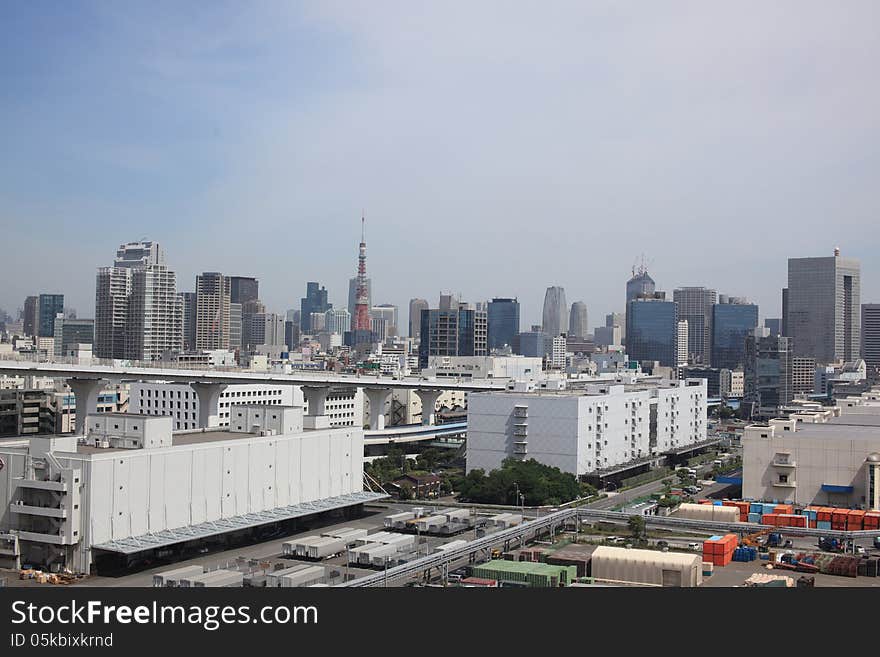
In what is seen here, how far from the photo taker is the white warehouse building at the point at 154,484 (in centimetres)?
1069

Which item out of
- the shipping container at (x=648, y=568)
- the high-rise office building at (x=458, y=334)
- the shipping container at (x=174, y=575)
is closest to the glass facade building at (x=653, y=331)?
the high-rise office building at (x=458, y=334)

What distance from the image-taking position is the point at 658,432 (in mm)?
22766

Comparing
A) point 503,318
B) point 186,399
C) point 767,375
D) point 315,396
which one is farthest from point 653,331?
point 186,399

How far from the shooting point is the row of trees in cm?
1636

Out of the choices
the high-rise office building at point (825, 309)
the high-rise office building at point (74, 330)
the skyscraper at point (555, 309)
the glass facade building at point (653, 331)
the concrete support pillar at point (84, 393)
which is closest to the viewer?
the concrete support pillar at point (84, 393)

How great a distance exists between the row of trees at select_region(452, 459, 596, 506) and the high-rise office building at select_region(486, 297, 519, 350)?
187 feet

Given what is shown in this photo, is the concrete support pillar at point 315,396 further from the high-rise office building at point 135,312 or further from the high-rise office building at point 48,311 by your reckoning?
the high-rise office building at point 48,311

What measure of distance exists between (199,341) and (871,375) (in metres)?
37.6

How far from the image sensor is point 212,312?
199 ft

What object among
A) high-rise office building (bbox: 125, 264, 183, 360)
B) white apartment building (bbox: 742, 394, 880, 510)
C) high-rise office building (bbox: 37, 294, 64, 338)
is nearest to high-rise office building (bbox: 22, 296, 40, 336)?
Answer: high-rise office building (bbox: 37, 294, 64, 338)

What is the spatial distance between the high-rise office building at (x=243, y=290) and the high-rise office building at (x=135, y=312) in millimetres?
20849

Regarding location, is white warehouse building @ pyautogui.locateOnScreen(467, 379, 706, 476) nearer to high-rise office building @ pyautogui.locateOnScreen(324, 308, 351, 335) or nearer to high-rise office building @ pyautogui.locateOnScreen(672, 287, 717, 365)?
high-rise office building @ pyautogui.locateOnScreen(672, 287, 717, 365)
